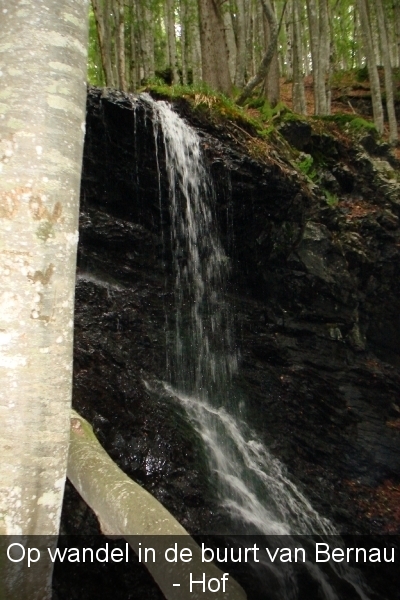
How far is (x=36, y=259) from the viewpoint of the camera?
1.27 meters

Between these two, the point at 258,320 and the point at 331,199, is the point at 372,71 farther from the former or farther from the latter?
the point at 258,320

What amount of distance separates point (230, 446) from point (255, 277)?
3.40 meters

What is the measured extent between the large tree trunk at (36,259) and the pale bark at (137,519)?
0.31 metres

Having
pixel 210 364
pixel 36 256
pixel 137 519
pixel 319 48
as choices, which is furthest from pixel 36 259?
pixel 319 48

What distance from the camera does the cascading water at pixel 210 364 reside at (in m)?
5.90

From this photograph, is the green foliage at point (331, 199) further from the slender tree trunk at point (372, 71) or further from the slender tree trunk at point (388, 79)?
the slender tree trunk at point (388, 79)

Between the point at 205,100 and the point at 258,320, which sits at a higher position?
the point at 205,100

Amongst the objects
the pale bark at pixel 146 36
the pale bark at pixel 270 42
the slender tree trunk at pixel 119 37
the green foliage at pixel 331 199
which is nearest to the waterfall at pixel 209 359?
the pale bark at pixel 270 42

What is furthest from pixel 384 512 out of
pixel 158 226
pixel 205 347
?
pixel 158 226

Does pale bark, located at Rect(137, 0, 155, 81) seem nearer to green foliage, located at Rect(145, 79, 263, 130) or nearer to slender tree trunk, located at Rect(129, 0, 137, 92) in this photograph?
slender tree trunk, located at Rect(129, 0, 137, 92)

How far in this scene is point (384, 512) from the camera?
6.73 meters

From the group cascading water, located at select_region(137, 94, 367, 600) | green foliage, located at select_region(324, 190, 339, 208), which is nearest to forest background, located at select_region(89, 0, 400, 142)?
cascading water, located at select_region(137, 94, 367, 600)

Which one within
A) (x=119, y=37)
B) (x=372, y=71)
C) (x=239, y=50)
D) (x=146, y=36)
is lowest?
(x=239, y=50)

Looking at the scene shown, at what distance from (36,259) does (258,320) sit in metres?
7.30
